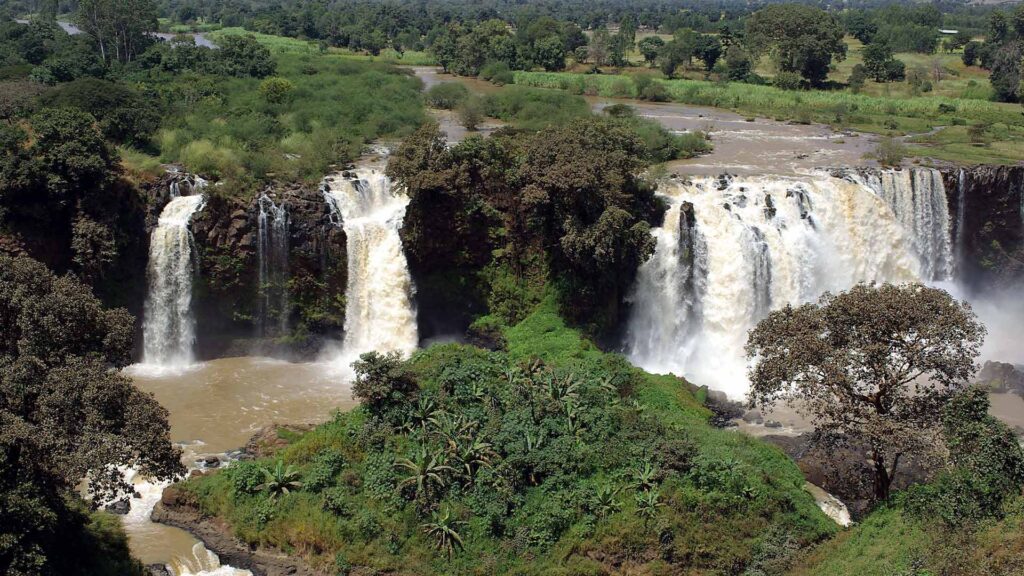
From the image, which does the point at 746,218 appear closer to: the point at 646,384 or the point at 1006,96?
the point at 646,384

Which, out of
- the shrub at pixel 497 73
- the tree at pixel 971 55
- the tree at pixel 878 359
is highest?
the tree at pixel 971 55

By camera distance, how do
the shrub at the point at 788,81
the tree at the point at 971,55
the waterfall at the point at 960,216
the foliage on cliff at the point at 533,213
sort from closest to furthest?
the foliage on cliff at the point at 533,213, the waterfall at the point at 960,216, the shrub at the point at 788,81, the tree at the point at 971,55

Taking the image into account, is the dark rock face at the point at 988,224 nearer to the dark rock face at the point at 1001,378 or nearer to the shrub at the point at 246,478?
the dark rock face at the point at 1001,378

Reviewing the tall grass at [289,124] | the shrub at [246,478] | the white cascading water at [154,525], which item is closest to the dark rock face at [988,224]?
the tall grass at [289,124]

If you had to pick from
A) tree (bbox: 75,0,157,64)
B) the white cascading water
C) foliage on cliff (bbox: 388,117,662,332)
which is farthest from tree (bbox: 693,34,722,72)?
the white cascading water

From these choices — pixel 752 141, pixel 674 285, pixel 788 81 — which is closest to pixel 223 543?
pixel 674 285

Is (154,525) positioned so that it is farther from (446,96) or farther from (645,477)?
(446,96)

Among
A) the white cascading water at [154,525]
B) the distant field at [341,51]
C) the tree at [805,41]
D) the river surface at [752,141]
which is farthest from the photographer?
the distant field at [341,51]

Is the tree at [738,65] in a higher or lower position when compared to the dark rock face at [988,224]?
higher
